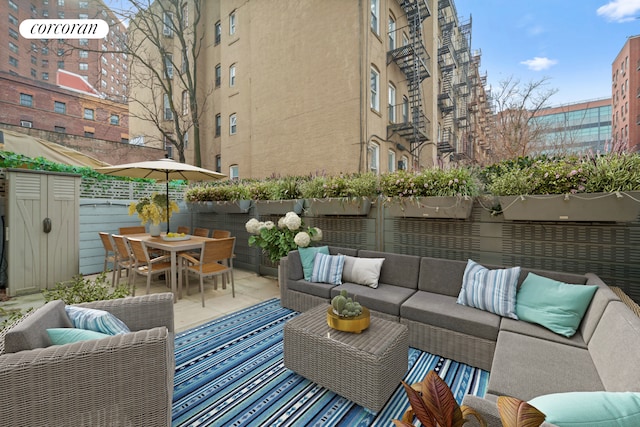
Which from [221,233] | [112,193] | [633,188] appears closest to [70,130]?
[112,193]

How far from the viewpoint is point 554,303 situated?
215 centimetres

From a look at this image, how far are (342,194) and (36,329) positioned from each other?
327cm

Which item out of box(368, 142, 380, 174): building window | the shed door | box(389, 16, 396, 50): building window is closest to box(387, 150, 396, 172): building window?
box(368, 142, 380, 174): building window

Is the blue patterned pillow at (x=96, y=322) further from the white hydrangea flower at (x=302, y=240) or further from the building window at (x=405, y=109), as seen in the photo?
the building window at (x=405, y=109)

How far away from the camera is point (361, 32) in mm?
7297

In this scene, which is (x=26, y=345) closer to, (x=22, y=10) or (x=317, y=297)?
(x=317, y=297)

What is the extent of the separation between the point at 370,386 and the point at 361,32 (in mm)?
8212

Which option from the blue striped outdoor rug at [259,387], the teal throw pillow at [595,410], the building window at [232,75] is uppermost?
the building window at [232,75]

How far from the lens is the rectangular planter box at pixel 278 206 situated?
4.56 m

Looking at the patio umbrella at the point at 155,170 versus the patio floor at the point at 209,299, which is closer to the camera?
the patio floor at the point at 209,299

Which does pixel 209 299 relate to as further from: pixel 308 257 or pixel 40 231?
pixel 40 231

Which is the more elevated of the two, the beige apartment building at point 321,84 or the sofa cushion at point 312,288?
the beige apartment building at point 321,84

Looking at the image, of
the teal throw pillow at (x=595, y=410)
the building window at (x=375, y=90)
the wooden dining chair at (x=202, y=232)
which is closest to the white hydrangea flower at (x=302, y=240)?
the wooden dining chair at (x=202, y=232)

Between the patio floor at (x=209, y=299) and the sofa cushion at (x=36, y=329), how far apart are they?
5.33 feet
